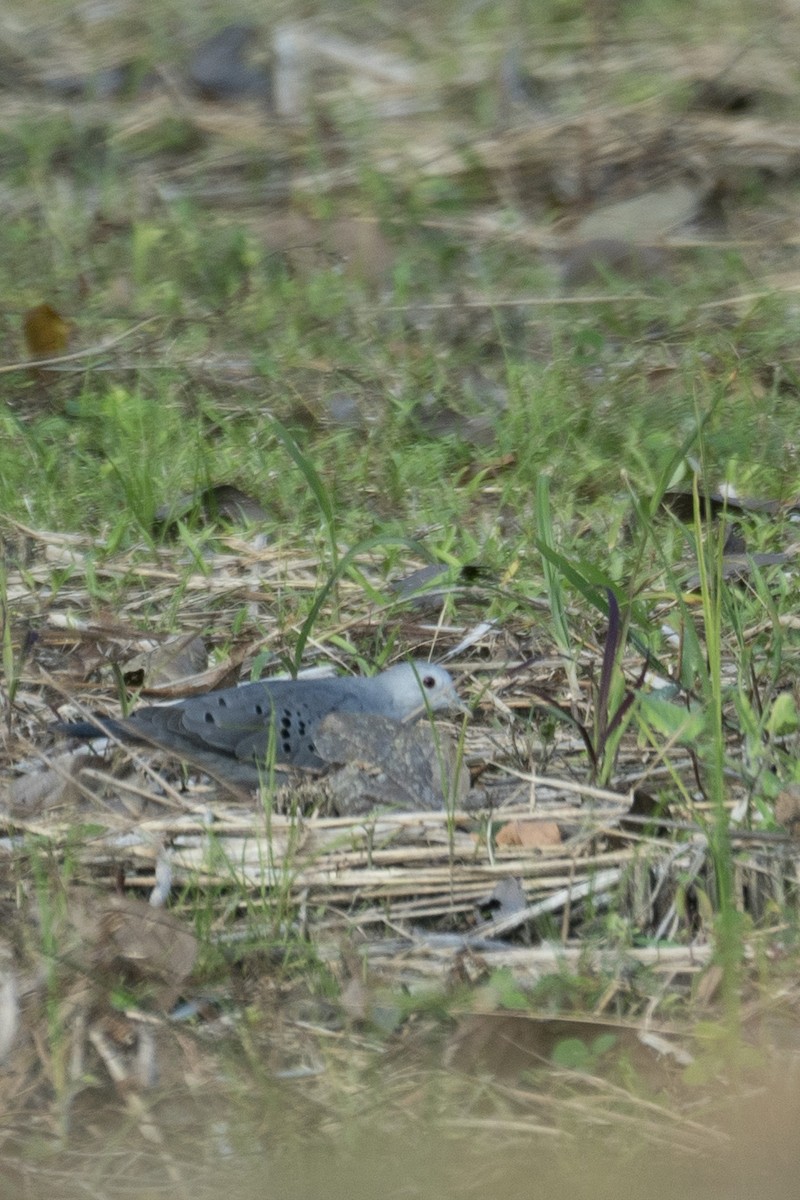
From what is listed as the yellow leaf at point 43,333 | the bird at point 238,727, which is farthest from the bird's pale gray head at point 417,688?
the yellow leaf at point 43,333

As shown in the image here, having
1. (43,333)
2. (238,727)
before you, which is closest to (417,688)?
(238,727)

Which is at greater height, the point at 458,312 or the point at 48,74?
the point at 48,74

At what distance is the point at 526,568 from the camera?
390cm

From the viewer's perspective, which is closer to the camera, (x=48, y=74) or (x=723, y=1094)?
(x=723, y=1094)

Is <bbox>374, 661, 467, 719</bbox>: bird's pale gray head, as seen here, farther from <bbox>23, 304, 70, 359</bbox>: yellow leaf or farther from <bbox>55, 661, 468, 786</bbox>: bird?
<bbox>23, 304, 70, 359</bbox>: yellow leaf

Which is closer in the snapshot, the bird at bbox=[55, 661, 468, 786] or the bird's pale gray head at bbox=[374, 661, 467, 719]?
the bird at bbox=[55, 661, 468, 786]

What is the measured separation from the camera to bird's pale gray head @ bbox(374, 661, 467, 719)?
310 cm

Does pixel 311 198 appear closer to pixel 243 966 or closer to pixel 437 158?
pixel 437 158

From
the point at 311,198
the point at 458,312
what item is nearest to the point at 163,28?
the point at 311,198

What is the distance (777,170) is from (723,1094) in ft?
16.6

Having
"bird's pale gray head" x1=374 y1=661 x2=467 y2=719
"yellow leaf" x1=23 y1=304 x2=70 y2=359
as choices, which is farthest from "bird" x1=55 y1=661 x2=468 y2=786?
"yellow leaf" x1=23 y1=304 x2=70 y2=359

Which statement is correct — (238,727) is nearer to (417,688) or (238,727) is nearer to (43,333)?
(417,688)

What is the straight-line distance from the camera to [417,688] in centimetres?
310

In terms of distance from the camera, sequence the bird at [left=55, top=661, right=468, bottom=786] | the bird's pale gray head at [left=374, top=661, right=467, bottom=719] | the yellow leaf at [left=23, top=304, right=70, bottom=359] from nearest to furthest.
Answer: the bird at [left=55, top=661, right=468, bottom=786]
the bird's pale gray head at [left=374, top=661, right=467, bottom=719]
the yellow leaf at [left=23, top=304, right=70, bottom=359]
